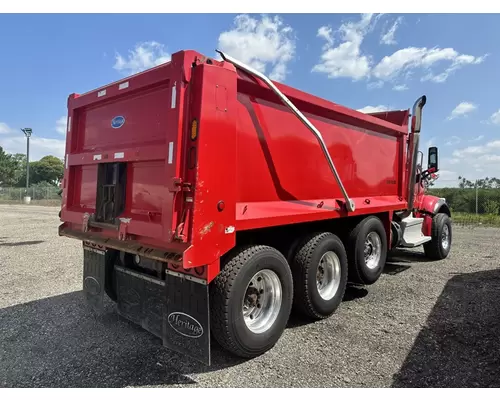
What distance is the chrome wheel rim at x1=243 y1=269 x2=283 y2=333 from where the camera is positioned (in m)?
3.54

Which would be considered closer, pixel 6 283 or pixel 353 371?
pixel 353 371

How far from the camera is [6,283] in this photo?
19.1ft

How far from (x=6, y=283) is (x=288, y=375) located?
200 inches

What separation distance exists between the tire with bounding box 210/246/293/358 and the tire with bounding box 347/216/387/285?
1740mm

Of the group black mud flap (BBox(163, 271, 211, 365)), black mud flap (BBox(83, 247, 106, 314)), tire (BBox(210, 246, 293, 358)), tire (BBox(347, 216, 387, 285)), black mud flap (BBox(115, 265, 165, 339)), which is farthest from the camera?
tire (BBox(347, 216, 387, 285))

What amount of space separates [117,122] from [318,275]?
2963mm

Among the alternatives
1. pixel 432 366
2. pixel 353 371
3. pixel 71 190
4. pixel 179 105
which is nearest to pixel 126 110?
pixel 179 105

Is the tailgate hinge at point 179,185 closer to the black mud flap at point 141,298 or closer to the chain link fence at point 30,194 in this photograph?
the black mud flap at point 141,298

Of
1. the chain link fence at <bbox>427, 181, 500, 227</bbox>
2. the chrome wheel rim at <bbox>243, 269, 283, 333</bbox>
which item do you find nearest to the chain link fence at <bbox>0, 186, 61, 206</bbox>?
the chain link fence at <bbox>427, 181, 500, 227</bbox>

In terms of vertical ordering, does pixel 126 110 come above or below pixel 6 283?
above

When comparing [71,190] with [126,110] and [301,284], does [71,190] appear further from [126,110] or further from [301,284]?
[301,284]

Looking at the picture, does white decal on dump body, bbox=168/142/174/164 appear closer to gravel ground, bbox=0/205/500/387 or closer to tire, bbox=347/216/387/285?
gravel ground, bbox=0/205/500/387
